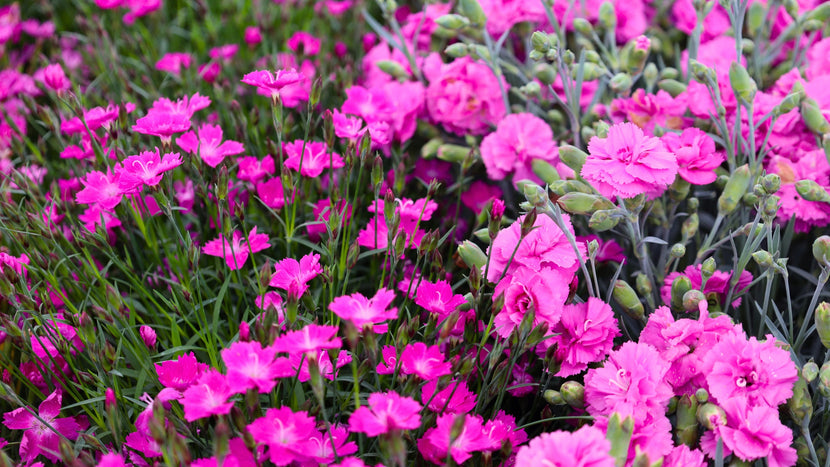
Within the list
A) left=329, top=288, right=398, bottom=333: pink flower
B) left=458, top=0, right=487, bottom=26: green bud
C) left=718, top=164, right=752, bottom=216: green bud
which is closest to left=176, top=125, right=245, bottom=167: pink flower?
left=329, top=288, right=398, bottom=333: pink flower

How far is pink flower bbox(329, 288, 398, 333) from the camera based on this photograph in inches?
38.7

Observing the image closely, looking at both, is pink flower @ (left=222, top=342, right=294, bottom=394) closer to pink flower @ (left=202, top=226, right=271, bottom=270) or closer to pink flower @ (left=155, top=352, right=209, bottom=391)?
pink flower @ (left=155, top=352, right=209, bottom=391)

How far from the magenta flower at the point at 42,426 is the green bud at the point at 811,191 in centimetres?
136

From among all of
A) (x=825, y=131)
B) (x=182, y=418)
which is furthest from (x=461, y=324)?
(x=825, y=131)

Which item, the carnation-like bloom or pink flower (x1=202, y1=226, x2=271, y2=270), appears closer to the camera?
the carnation-like bloom

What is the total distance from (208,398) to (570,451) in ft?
1.63

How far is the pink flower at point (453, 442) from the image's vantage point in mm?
1001

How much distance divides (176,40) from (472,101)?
53.9 inches


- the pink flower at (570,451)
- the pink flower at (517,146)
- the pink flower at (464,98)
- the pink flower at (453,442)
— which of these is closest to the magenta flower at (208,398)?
the pink flower at (453,442)

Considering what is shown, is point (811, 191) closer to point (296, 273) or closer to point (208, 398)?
point (296, 273)

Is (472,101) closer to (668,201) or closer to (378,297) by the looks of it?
(668,201)

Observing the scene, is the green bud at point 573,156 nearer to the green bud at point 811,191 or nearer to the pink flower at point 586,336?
the pink flower at point 586,336

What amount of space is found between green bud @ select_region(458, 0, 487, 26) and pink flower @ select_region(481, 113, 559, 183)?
0.24 m

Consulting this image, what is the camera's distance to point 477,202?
173cm
